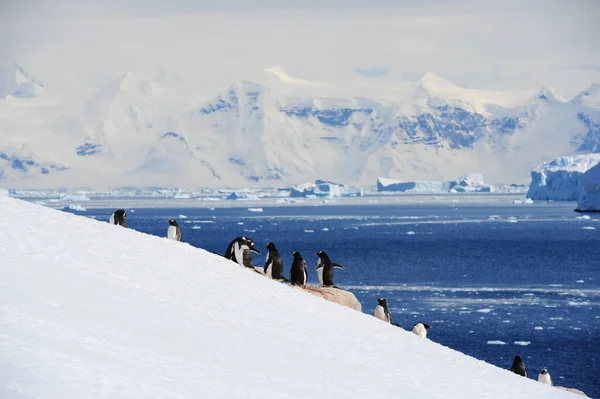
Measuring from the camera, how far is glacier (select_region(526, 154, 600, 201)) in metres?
138

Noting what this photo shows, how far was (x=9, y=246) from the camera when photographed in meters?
13.2

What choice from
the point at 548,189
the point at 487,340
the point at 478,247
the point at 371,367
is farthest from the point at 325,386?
the point at 548,189

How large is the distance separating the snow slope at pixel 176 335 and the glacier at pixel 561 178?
125 metres

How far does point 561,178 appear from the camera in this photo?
141 meters

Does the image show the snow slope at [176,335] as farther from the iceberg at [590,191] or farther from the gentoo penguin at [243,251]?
the iceberg at [590,191]

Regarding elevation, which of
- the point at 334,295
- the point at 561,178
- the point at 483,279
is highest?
the point at 561,178

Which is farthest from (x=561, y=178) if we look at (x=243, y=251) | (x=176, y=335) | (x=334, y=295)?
(x=176, y=335)

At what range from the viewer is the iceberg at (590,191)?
362 feet

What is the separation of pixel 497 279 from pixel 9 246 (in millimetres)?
40060

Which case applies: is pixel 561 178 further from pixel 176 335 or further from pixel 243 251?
pixel 176 335

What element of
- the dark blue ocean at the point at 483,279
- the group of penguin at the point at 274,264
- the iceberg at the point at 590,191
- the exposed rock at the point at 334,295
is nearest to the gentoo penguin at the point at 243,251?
the group of penguin at the point at 274,264

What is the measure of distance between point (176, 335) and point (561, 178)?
136m

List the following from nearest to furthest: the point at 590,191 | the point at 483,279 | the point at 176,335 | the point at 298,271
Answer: the point at 176,335 → the point at 298,271 → the point at 483,279 → the point at 590,191

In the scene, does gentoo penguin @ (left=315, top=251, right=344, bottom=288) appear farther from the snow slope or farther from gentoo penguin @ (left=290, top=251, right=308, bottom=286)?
the snow slope
